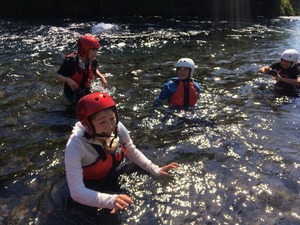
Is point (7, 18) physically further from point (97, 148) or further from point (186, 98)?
point (97, 148)

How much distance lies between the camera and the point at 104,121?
4.69 meters

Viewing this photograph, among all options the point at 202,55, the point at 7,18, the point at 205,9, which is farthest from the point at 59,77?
the point at 205,9

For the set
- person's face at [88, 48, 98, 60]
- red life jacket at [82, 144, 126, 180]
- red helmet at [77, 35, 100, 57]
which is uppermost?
red helmet at [77, 35, 100, 57]

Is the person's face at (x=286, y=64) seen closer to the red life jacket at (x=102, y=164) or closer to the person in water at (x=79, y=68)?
the person in water at (x=79, y=68)

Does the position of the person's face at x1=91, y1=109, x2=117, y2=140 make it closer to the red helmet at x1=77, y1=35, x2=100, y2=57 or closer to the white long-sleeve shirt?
the white long-sleeve shirt

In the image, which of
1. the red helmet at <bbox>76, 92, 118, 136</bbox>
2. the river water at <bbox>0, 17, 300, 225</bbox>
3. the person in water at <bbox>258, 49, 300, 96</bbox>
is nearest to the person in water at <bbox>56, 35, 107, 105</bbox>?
the river water at <bbox>0, 17, 300, 225</bbox>

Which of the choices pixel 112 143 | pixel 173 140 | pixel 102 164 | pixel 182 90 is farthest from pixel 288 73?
pixel 102 164

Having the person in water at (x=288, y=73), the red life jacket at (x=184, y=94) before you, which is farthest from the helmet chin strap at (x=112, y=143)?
the person in water at (x=288, y=73)

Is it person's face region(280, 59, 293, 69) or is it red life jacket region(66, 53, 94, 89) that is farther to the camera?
person's face region(280, 59, 293, 69)

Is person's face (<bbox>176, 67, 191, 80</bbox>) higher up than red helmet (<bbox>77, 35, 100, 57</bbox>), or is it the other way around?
red helmet (<bbox>77, 35, 100, 57</bbox>)

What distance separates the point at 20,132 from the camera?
25.8 feet

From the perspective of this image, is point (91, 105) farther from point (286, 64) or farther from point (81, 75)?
point (286, 64)

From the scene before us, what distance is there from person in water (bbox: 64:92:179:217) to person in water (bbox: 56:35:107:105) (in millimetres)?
3686

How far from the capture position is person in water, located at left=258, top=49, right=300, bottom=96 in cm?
1126
